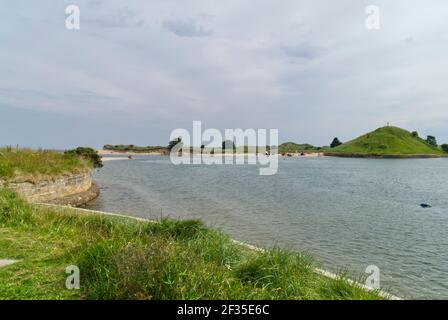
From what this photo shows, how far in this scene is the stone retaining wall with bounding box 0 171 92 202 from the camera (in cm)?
1834

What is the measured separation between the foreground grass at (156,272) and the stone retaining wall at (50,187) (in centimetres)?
1011

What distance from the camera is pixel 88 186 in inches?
1115

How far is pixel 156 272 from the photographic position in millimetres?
5359

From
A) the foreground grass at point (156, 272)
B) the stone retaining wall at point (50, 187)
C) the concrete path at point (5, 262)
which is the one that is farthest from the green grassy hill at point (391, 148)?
the concrete path at point (5, 262)

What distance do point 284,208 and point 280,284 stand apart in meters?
18.2

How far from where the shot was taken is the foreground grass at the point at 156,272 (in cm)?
523

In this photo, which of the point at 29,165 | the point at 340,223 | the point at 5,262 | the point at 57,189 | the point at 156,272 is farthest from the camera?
the point at 57,189

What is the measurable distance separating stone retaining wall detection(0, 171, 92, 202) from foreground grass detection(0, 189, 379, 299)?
1011 centimetres

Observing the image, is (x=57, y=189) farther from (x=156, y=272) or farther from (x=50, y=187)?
(x=156, y=272)

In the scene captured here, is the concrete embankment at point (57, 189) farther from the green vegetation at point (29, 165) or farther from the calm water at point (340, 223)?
the calm water at point (340, 223)

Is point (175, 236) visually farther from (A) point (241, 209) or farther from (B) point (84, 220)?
(A) point (241, 209)

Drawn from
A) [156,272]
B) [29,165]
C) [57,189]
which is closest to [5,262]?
[156,272]

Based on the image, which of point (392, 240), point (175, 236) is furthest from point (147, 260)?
point (392, 240)

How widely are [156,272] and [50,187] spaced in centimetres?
1869
